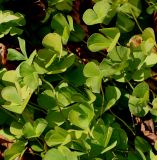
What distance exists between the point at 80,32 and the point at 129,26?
0.16 meters

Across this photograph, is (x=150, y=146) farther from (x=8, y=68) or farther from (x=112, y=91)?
(x=8, y=68)

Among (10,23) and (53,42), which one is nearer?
(53,42)

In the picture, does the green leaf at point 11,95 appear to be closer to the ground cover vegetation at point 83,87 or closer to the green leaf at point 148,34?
the ground cover vegetation at point 83,87

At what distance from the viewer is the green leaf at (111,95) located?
1.27 meters

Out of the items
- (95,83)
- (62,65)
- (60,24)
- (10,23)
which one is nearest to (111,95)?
(95,83)

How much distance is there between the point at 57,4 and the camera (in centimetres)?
141

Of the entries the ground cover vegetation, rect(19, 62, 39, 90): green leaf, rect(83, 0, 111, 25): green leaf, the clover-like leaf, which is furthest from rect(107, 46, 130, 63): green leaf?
the clover-like leaf

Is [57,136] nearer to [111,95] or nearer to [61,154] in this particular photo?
[61,154]

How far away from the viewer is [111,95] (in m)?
1.29

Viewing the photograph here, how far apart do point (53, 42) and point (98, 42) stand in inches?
5.1

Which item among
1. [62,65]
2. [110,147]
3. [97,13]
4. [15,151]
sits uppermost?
[97,13]

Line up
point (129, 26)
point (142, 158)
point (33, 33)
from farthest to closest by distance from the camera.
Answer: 1. point (33, 33)
2. point (129, 26)
3. point (142, 158)

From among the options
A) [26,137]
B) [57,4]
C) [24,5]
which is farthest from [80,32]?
[26,137]

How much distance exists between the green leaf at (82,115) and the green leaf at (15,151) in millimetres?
186
